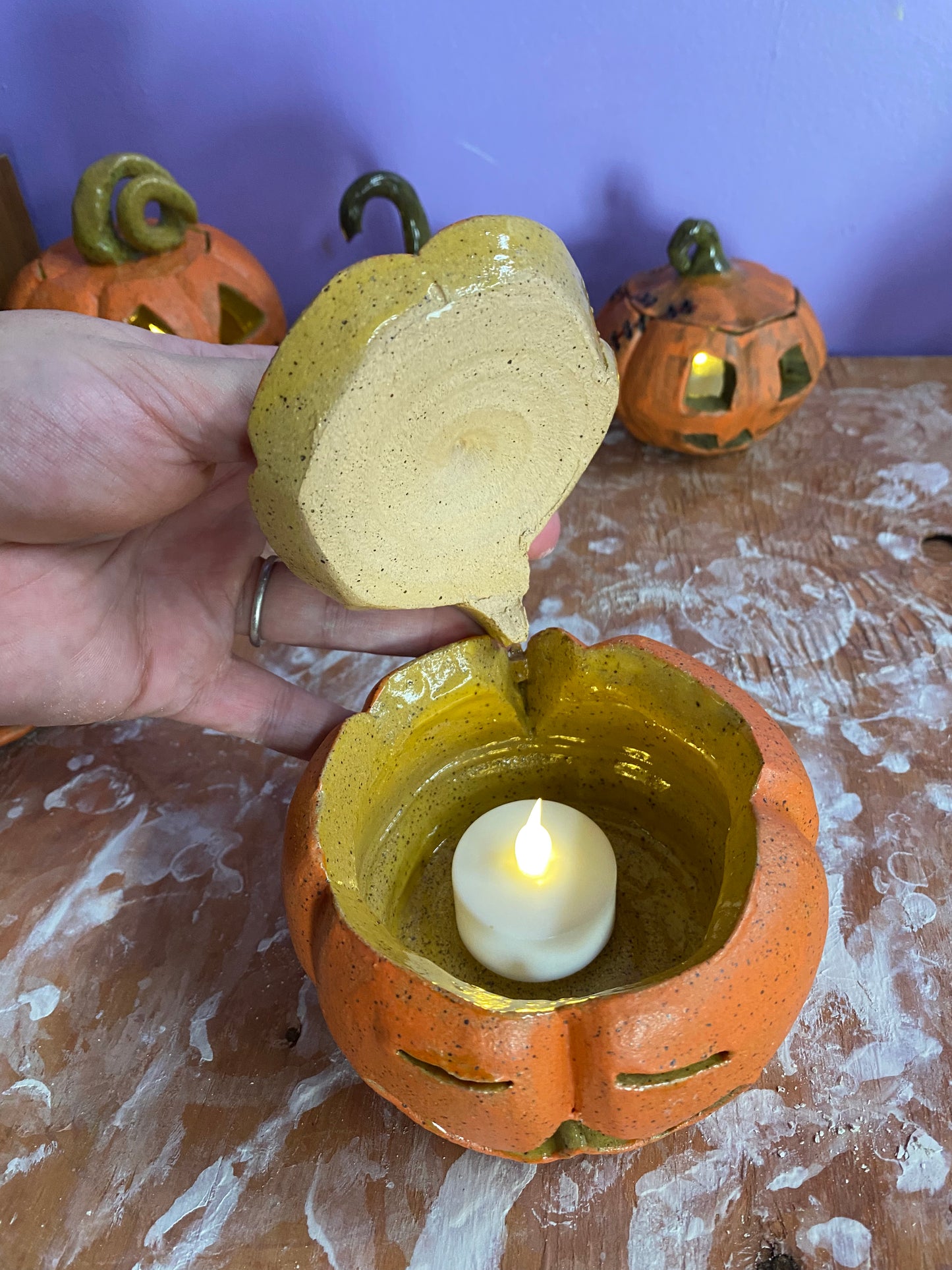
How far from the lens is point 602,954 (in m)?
0.81

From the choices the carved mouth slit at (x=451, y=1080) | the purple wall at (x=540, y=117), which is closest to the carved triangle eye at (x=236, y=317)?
the purple wall at (x=540, y=117)

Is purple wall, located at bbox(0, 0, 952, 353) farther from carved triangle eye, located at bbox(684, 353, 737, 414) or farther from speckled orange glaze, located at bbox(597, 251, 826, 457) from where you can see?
carved triangle eye, located at bbox(684, 353, 737, 414)

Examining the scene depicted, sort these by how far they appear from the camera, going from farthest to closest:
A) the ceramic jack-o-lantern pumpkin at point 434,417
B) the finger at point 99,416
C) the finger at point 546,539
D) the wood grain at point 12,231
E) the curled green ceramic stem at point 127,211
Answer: the wood grain at point 12,231 → the curled green ceramic stem at point 127,211 → the finger at point 546,539 → the finger at point 99,416 → the ceramic jack-o-lantern pumpkin at point 434,417

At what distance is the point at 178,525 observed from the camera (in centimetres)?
100

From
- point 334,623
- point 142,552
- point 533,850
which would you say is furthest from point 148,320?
point 533,850

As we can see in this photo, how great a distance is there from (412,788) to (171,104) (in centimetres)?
106

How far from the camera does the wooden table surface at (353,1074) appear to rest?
0.66 m

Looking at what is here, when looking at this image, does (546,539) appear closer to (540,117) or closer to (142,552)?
(142,552)

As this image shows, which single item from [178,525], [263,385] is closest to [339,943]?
[263,385]

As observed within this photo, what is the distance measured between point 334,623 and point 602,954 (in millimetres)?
428

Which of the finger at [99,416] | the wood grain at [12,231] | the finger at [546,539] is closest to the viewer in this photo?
the finger at [99,416]

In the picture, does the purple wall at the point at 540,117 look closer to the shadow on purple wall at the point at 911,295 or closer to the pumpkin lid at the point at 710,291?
the shadow on purple wall at the point at 911,295

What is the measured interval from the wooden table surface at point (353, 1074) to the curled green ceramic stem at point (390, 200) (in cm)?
51

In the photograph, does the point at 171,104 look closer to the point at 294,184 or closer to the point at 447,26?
the point at 294,184
